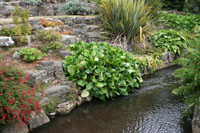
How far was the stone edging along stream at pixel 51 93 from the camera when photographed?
3.61 metres

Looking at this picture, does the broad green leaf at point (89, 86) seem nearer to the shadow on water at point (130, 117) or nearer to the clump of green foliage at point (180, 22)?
the shadow on water at point (130, 117)

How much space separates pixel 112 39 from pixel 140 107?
3.61 m

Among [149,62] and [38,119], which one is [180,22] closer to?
[149,62]

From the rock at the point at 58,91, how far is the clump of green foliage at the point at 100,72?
0.35 metres

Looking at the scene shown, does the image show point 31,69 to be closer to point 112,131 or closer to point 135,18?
point 112,131

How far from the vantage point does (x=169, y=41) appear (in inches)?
312

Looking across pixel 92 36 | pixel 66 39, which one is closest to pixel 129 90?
pixel 66 39

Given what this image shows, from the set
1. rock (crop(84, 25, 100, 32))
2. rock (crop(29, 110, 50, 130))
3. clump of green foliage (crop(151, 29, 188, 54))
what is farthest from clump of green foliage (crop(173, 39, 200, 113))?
rock (crop(84, 25, 100, 32))

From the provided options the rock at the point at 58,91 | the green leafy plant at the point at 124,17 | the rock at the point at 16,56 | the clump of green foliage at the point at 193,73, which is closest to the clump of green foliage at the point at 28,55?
the rock at the point at 16,56

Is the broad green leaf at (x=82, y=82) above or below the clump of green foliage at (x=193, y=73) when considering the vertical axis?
below

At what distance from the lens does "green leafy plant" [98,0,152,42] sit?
23.7 ft

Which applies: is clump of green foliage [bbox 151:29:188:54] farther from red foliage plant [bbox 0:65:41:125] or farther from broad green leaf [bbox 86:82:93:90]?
red foliage plant [bbox 0:65:41:125]

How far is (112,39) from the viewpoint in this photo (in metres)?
7.45

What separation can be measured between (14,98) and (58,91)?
120 cm
